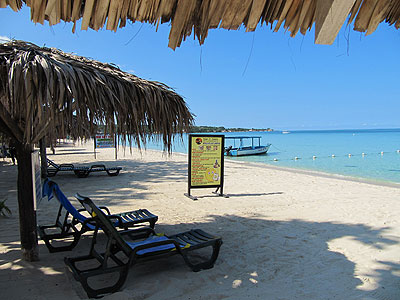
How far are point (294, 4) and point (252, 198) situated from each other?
212 inches

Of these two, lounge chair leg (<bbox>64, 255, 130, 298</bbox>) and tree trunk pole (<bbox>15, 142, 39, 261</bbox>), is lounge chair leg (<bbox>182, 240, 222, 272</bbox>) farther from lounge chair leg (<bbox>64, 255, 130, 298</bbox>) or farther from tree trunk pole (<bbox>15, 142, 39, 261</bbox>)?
tree trunk pole (<bbox>15, 142, 39, 261</bbox>)

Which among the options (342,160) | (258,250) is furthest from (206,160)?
(342,160)

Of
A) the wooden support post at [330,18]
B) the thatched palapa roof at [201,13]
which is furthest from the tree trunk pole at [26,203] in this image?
the wooden support post at [330,18]

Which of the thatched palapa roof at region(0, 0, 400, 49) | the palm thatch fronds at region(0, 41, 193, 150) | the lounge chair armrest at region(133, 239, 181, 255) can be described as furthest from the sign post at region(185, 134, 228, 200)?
the thatched palapa roof at region(0, 0, 400, 49)

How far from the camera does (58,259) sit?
3178 millimetres

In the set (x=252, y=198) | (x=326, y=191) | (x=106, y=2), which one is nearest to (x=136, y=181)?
(x=252, y=198)

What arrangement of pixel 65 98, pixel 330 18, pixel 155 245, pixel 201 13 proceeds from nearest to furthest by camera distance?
pixel 330 18, pixel 201 13, pixel 65 98, pixel 155 245

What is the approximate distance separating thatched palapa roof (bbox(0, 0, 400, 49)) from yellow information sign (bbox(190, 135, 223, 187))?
492 cm

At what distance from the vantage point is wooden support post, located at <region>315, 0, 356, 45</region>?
121 centimetres

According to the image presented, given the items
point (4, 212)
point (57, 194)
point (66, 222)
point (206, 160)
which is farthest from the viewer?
point (206, 160)

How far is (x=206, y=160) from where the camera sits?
6.99 metres

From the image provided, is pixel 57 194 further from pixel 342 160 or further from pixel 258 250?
pixel 342 160

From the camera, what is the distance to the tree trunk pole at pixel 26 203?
289 cm

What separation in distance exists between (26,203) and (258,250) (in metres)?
2.73
